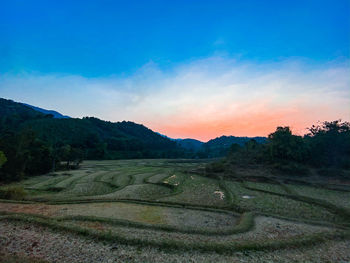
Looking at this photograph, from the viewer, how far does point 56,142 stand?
242 ft

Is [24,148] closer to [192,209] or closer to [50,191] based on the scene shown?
[50,191]

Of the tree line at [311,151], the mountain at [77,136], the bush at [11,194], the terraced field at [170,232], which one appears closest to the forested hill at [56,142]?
the mountain at [77,136]

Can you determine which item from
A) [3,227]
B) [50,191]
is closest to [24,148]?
[50,191]

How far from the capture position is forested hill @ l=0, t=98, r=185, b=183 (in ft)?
114

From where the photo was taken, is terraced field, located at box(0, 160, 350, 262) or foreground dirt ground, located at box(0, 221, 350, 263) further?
terraced field, located at box(0, 160, 350, 262)

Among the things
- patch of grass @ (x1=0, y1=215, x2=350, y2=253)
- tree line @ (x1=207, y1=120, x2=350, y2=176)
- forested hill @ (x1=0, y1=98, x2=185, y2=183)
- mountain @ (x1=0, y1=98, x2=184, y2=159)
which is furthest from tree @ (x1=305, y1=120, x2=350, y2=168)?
mountain @ (x1=0, y1=98, x2=184, y2=159)

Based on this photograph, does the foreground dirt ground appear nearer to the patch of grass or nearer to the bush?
the patch of grass

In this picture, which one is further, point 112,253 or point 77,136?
point 77,136

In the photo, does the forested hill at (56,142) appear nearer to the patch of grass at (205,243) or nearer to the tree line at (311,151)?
the patch of grass at (205,243)

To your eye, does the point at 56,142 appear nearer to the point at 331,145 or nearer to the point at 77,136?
the point at 77,136

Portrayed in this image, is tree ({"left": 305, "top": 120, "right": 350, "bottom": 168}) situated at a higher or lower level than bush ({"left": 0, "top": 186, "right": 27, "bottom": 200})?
higher

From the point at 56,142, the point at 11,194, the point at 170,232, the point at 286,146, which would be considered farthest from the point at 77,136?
the point at 170,232

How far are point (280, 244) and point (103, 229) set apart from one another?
10058 millimetres

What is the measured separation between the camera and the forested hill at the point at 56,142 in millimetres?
34656
